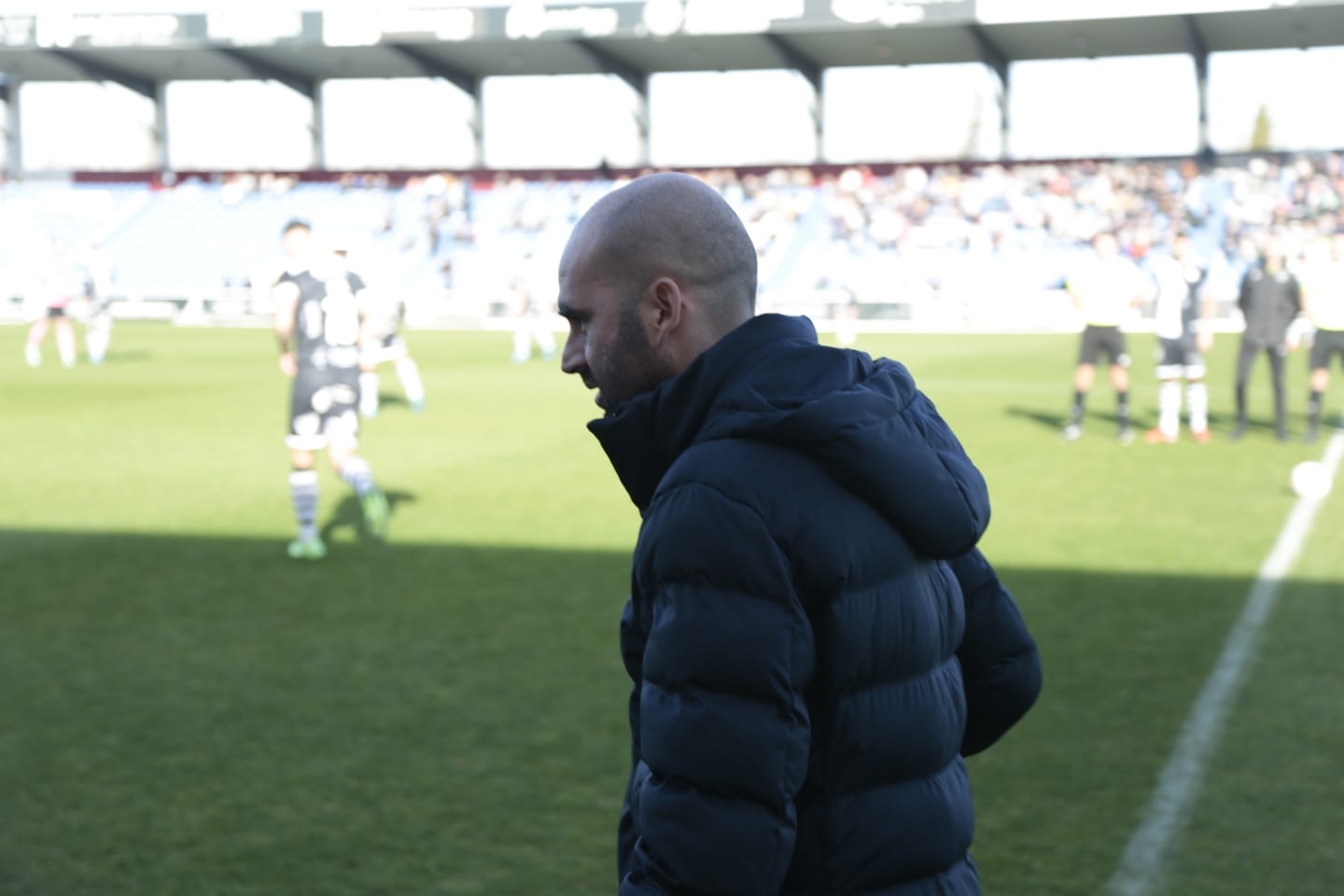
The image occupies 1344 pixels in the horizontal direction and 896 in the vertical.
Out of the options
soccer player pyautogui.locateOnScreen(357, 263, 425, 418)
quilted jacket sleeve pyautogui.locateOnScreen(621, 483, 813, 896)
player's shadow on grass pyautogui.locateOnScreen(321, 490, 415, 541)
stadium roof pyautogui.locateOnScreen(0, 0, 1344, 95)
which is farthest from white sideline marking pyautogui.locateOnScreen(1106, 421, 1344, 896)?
stadium roof pyautogui.locateOnScreen(0, 0, 1344, 95)

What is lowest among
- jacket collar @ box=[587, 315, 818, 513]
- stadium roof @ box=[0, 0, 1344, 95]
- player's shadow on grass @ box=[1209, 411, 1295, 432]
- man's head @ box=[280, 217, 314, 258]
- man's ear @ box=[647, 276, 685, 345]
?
player's shadow on grass @ box=[1209, 411, 1295, 432]

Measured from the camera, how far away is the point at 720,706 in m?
1.55

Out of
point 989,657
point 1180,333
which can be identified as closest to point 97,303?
point 1180,333

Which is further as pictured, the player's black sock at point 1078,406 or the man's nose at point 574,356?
the player's black sock at point 1078,406

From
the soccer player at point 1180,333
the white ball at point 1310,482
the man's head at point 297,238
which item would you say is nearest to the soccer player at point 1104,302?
the soccer player at point 1180,333

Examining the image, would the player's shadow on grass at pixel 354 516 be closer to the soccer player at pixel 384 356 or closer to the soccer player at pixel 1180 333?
the soccer player at pixel 384 356

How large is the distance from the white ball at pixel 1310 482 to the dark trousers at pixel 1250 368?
126 inches

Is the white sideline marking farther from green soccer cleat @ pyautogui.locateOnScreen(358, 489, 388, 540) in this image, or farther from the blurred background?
green soccer cleat @ pyautogui.locateOnScreen(358, 489, 388, 540)

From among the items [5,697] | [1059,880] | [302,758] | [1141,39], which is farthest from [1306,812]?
[1141,39]

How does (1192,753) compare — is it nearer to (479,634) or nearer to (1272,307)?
(479,634)

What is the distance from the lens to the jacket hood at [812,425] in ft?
5.35

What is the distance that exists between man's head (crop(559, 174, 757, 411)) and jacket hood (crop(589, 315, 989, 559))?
Result: 64 millimetres

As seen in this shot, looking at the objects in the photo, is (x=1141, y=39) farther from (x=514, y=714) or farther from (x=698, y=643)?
(x=698, y=643)

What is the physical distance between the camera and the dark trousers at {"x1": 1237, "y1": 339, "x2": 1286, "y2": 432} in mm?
14820
